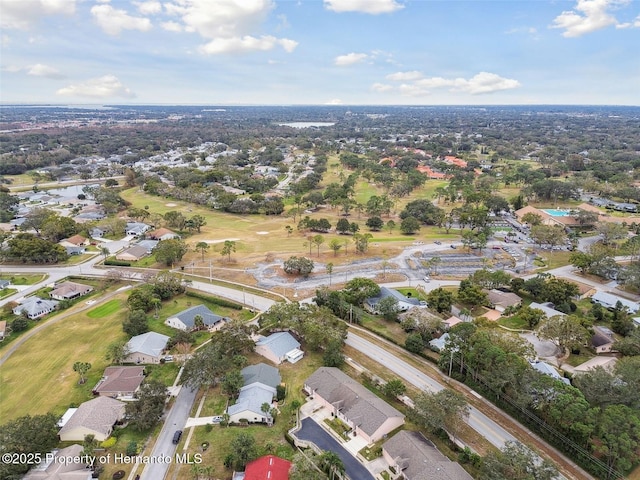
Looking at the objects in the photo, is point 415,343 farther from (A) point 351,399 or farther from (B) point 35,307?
(B) point 35,307

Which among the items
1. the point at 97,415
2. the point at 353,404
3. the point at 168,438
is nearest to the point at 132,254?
the point at 97,415

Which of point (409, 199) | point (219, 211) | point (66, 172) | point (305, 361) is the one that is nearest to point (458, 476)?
point (305, 361)

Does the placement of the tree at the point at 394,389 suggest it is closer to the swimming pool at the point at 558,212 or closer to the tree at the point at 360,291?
the tree at the point at 360,291

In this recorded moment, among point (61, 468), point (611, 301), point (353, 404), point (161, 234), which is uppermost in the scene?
point (161, 234)

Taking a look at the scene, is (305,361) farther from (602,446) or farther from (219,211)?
(219,211)

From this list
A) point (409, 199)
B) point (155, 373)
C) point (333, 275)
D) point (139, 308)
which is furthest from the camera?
point (409, 199)

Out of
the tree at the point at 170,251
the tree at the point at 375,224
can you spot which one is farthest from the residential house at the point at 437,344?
the tree at the point at 375,224
